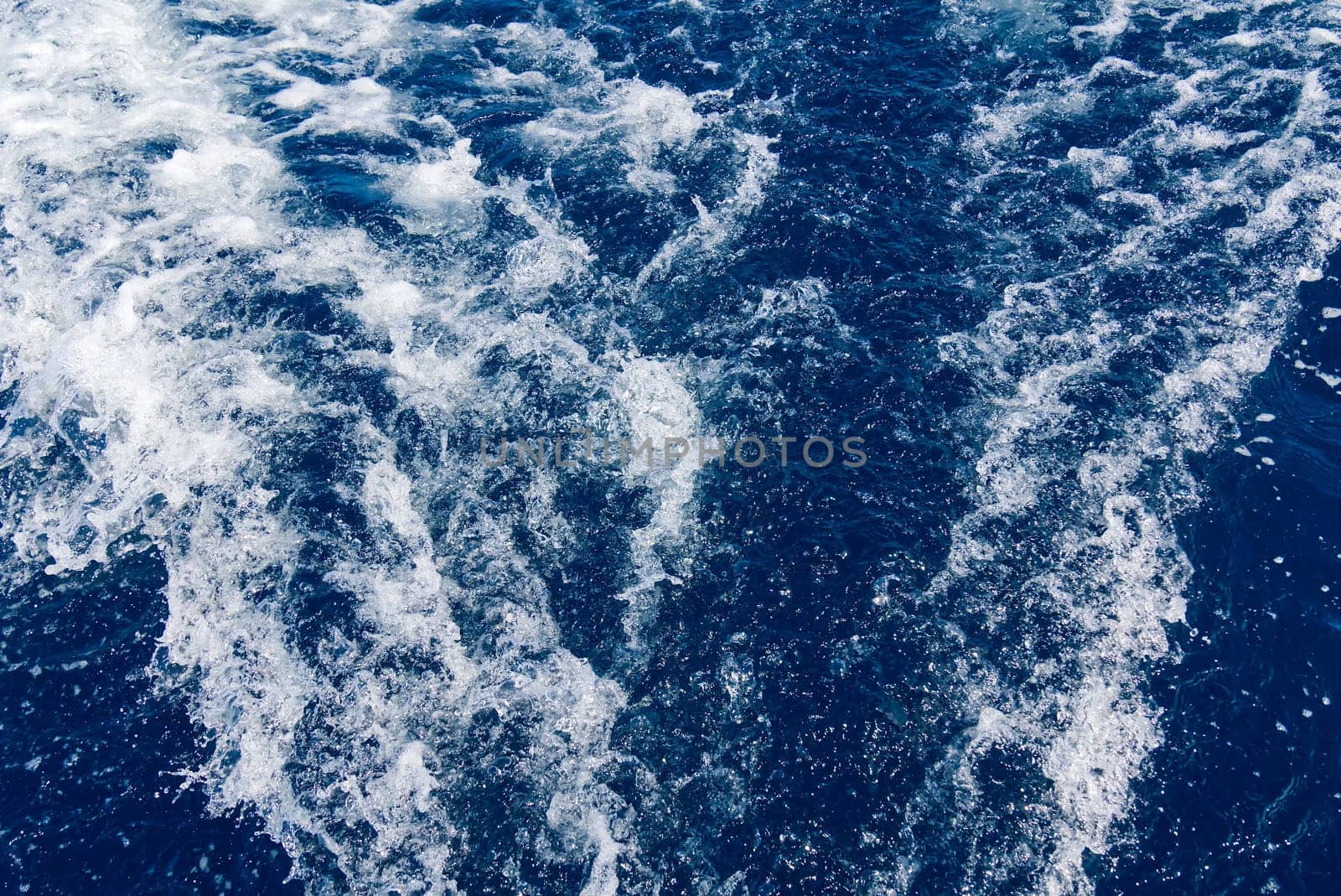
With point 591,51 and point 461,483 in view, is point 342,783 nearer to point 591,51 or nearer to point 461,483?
point 461,483

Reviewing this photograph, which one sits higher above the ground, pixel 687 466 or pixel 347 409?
pixel 347 409

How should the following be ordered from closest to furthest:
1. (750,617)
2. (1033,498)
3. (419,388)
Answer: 1. (750,617)
2. (1033,498)
3. (419,388)

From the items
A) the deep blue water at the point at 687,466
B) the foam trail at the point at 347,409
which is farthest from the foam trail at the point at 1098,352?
the foam trail at the point at 347,409

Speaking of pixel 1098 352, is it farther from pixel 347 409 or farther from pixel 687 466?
pixel 347 409

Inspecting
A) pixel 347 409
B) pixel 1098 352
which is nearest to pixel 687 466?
pixel 347 409

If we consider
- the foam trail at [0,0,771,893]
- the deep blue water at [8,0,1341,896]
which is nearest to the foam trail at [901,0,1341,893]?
the deep blue water at [8,0,1341,896]

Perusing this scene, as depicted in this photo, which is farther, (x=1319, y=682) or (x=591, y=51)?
(x=591, y=51)

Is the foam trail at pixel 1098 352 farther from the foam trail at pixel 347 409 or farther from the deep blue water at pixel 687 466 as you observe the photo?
the foam trail at pixel 347 409

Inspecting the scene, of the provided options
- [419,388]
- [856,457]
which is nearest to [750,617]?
[856,457]
